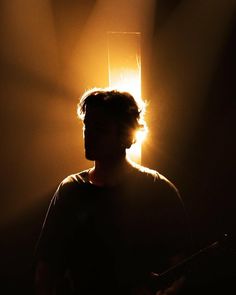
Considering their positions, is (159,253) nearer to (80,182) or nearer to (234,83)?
(80,182)

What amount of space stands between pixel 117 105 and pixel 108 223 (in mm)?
608

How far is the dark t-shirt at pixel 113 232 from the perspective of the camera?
1844 mm

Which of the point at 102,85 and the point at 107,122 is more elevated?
the point at 102,85

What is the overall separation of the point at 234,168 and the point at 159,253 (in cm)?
107

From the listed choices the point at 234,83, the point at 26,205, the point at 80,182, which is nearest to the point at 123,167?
the point at 80,182

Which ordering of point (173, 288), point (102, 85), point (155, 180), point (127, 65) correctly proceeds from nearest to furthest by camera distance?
point (173, 288), point (155, 180), point (127, 65), point (102, 85)

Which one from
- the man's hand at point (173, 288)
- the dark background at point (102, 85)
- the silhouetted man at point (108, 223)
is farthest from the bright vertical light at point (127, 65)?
the man's hand at point (173, 288)

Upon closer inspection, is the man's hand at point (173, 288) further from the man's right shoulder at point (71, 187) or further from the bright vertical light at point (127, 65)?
the bright vertical light at point (127, 65)

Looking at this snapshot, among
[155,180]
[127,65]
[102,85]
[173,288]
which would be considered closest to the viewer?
[173,288]

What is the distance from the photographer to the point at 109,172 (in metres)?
1.98

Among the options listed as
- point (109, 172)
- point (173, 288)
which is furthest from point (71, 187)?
point (173, 288)

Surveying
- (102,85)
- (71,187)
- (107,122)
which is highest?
(102,85)

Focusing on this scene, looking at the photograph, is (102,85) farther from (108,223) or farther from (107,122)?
(108,223)

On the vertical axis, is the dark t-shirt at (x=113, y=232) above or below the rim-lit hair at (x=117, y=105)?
below
